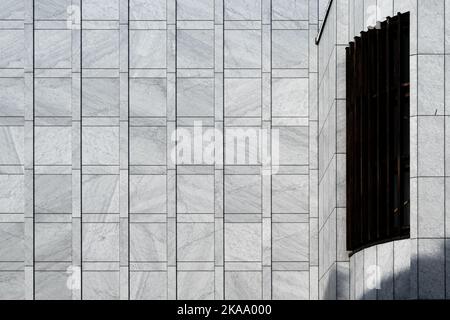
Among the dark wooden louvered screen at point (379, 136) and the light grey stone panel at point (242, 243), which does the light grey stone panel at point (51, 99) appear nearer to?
the light grey stone panel at point (242, 243)

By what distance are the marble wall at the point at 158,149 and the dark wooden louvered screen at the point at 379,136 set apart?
660 centimetres

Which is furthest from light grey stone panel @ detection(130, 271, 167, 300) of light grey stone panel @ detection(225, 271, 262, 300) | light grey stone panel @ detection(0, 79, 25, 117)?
light grey stone panel @ detection(0, 79, 25, 117)

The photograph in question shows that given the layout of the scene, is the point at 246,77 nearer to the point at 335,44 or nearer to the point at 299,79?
the point at 299,79

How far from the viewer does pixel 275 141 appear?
143 feet

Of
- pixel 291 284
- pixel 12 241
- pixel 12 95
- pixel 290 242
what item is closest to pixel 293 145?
pixel 290 242

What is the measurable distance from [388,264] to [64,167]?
52.9 ft

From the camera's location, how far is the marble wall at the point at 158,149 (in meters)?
43.1

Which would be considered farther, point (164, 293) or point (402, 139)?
point (164, 293)

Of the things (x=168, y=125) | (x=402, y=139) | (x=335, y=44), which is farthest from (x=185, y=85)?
(x=402, y=139)

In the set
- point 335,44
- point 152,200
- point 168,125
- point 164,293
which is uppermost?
point 335,44

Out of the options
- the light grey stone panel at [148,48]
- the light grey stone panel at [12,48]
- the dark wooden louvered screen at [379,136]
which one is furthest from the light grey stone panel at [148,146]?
the dark wooden louvered screen at [379,136]

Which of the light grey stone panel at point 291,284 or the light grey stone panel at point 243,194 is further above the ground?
the light grey stone panel at point 243,194

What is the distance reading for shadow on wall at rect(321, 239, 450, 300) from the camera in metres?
29.8

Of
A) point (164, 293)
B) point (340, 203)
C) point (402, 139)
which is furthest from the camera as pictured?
point (164, 293)
